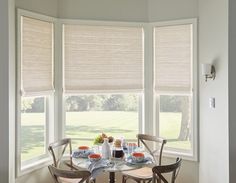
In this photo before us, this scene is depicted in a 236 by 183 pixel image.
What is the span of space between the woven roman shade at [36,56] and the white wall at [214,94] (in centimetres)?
200

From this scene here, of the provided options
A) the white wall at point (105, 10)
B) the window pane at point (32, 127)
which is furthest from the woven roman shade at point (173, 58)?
the window pane at point (32, 127)

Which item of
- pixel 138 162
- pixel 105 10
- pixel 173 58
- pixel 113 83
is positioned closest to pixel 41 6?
pixel 105 10

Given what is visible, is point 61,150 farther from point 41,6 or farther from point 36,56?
point 41,6

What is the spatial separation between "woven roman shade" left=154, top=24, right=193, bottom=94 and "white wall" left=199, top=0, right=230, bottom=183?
0.67 feet

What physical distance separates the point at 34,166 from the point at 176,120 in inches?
78.8

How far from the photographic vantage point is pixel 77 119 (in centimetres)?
420

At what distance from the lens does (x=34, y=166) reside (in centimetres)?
364

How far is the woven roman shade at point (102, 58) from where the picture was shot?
13.3 feet

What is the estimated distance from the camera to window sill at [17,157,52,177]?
345 centimetres

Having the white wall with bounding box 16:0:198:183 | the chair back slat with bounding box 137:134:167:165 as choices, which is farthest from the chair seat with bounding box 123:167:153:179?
the white wall with bounding box 16:0:198:183

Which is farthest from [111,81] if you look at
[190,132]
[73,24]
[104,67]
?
[190,132]

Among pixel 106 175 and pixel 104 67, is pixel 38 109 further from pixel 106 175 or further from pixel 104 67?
pixel 106 175

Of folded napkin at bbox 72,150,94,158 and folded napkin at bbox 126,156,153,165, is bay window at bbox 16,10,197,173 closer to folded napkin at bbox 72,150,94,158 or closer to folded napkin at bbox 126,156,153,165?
folded napkin at bbox 72,150,94,158
